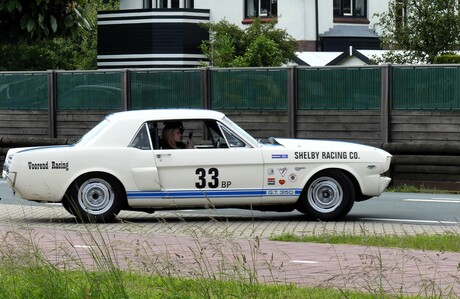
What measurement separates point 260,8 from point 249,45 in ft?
20.0

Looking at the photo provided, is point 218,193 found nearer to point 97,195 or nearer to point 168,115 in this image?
point 168,115

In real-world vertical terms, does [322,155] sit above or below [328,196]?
above

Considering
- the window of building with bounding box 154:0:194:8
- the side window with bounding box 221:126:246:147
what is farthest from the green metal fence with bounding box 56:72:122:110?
the window of building with bounding box 154:0:194:8

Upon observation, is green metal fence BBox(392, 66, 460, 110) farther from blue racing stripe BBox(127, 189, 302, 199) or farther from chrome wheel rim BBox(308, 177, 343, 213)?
blue racing stripe BBox(127, 189, 302, 199)

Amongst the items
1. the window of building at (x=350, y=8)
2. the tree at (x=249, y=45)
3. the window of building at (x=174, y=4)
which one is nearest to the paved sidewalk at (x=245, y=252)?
the tree at (x=249, y=45)

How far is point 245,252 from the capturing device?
12.3 meters

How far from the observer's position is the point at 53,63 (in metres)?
50.9

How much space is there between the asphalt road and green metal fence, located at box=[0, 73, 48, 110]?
7.53 meters

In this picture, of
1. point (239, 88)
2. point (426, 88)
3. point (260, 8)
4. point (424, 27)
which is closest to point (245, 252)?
point (426, 88)

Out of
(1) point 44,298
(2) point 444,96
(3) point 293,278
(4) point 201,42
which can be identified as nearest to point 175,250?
(3) point 293,278

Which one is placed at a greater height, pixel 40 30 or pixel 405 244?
pixel 40 30

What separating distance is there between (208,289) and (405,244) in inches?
205

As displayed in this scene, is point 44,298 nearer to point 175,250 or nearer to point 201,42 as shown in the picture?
point 175,250

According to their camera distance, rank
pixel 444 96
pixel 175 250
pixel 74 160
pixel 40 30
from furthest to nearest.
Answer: pixel 444 96
pixel 74 160
pixel 175 250
pixel 40 30
